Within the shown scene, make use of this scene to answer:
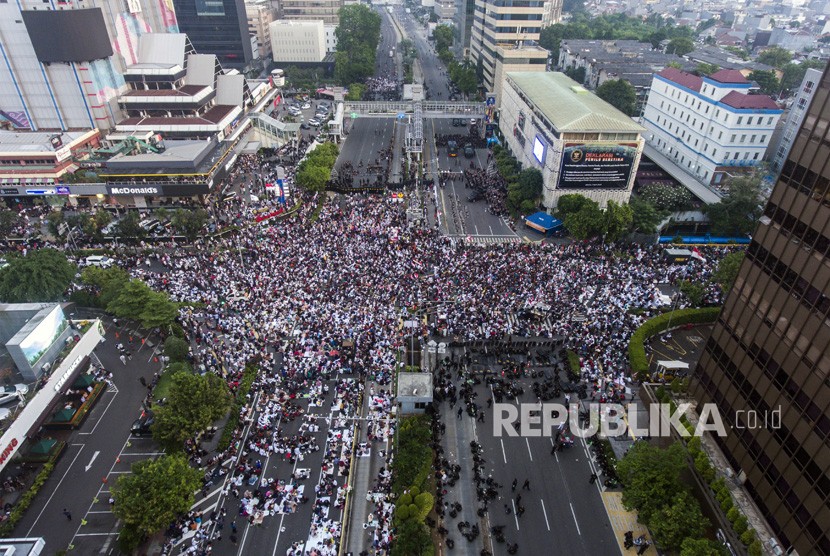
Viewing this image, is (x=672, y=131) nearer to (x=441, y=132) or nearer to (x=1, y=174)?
(x=441, y=132)

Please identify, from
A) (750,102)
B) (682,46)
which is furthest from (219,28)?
(682,46)

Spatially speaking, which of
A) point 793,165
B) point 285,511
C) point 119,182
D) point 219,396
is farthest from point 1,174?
point 793,165

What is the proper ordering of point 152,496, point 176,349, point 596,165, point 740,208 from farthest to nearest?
point 596,165
point 740,208
point 176,349
point 152,496

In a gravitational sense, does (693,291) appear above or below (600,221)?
below

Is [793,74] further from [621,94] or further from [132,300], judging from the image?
[132,300]

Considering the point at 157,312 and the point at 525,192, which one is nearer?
the point at 157,312

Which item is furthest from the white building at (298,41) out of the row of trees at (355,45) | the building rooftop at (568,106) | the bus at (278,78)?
the building rooftop at (568,106)

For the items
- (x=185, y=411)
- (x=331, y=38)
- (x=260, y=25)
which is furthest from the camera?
(x=331, y=38)
